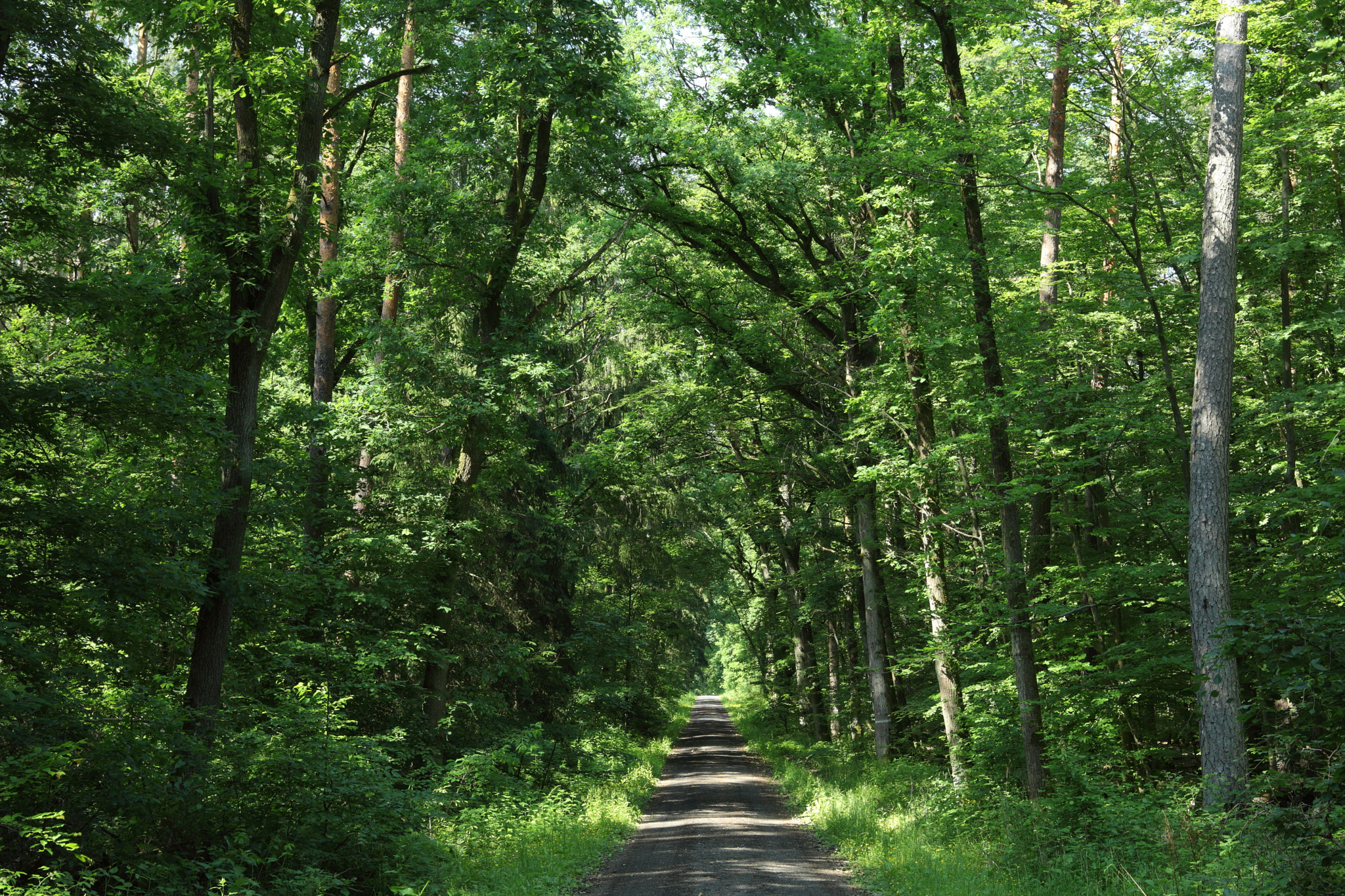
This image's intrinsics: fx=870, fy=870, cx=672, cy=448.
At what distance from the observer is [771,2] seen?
14.5m

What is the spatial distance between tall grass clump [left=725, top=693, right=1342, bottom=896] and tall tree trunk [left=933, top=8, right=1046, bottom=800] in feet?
2.11

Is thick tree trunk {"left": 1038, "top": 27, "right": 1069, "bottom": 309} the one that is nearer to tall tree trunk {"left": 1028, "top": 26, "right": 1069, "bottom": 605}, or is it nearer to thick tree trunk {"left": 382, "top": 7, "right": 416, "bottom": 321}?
tall tree trunk {"left": 1028, "top": 26, "right": 1069, "bottom": 605}

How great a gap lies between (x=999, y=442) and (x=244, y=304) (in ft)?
32.5

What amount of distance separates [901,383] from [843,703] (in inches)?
487

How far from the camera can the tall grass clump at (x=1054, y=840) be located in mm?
6863

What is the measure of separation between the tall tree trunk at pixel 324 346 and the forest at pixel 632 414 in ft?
0.47

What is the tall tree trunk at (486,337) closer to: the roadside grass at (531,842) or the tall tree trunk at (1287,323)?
the roadside grass at (531,842)

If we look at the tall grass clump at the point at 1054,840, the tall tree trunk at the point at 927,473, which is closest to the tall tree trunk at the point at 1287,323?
the tall grass clump at the point at 1054,840

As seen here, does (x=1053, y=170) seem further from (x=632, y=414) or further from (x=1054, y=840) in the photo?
(x=1054, y=840)

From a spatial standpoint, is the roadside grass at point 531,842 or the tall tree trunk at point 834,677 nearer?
the roadside grass at point 531,842

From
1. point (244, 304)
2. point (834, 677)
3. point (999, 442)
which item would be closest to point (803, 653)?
point (834, 677)

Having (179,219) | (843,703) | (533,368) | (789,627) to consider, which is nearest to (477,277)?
(533,368)

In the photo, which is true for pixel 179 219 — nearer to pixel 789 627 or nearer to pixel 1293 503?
pixel 1293 503

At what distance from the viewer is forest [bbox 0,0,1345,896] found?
26.3 ft
